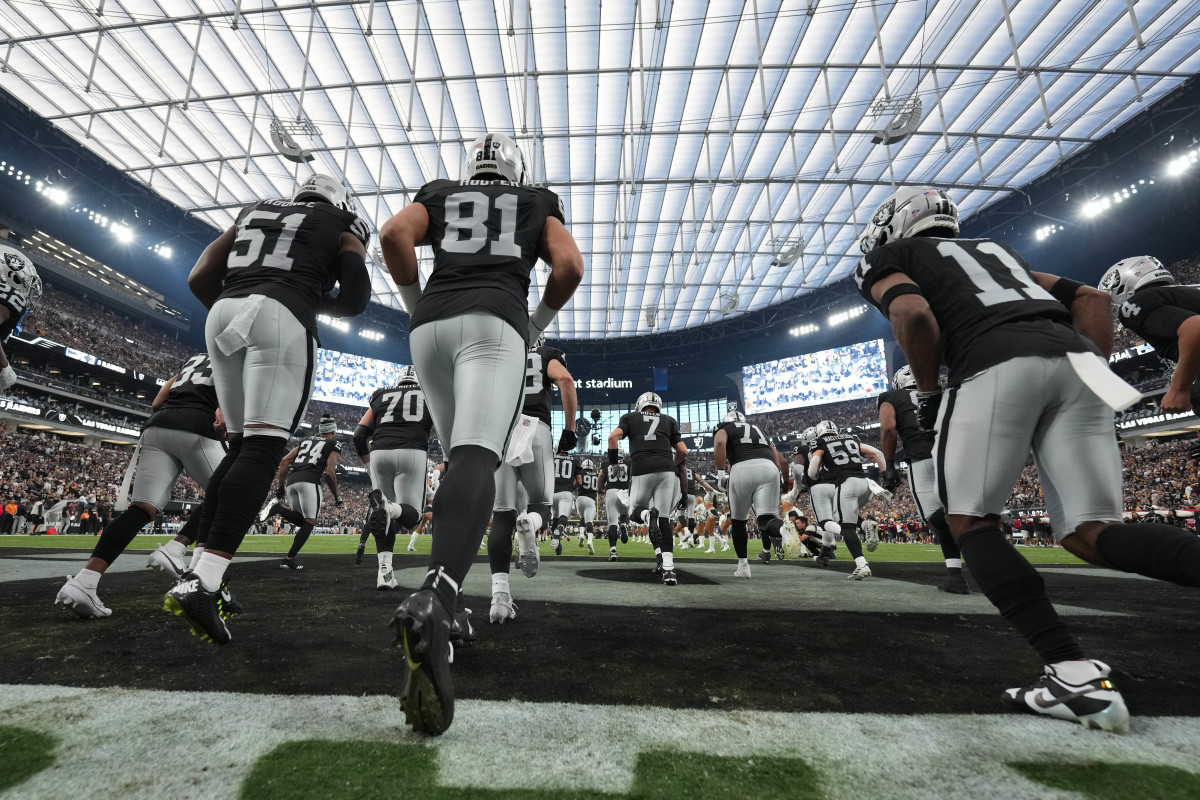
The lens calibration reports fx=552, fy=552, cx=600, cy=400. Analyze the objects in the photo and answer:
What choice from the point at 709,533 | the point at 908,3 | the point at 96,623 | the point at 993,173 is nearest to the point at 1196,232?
the point at 993,173

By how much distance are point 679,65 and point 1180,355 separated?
1762 cm

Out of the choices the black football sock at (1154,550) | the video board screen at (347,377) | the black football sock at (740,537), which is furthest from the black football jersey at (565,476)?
the video board screen at (347,377)

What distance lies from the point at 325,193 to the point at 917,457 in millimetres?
5387

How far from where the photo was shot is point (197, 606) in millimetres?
2025

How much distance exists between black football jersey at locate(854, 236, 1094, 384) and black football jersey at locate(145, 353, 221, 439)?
398cm

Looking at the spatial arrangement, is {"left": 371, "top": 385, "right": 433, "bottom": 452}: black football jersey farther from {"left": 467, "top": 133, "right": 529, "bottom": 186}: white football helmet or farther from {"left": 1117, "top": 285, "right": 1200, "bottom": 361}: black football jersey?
{"left": 1117, "top": 285, "right": 1200, "bottom": 361}: black football jersey

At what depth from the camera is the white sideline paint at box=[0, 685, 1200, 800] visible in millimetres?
1121

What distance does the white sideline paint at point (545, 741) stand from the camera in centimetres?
112

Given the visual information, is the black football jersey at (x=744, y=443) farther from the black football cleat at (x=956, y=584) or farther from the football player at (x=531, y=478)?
the football player at (x=531, y=478)

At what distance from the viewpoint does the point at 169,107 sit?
18.3 metres

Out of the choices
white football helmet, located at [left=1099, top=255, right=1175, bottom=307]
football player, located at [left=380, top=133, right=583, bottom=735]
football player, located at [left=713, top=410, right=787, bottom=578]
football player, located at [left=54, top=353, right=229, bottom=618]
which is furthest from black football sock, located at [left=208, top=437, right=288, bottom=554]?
white football helmet, located at [left=1099, top=255, right=1175, bottom=307]

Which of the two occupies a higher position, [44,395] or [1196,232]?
[1196,232]

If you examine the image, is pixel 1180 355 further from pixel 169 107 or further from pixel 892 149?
pixel 169 107

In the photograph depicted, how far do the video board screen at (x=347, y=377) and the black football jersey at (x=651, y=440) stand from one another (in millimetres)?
35815
